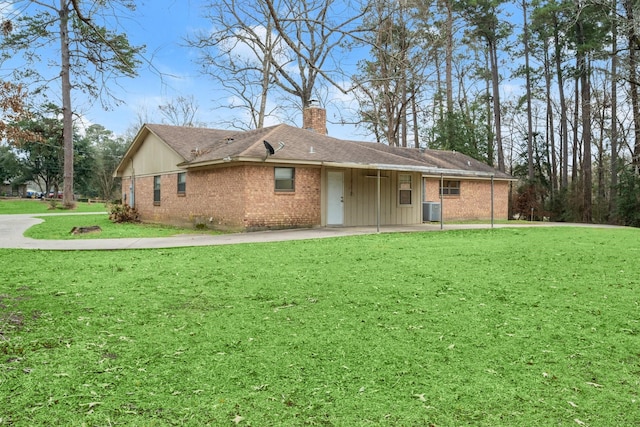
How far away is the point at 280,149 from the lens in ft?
52.7

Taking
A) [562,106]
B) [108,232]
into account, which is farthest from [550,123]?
[108,232]

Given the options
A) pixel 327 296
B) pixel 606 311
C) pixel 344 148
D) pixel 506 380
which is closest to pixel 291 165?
pixel 344 148

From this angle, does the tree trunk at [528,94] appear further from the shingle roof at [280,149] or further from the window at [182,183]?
the window at [182,183]

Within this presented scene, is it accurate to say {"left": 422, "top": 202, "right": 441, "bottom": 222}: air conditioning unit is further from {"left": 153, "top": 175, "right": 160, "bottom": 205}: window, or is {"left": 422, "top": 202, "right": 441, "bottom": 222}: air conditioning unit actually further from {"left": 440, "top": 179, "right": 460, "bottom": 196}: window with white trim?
{"left": 153, "top": 175, "right": 160, "bottom": 205}: window

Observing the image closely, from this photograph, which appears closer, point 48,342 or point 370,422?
point 370,422

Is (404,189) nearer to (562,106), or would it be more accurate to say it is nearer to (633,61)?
(633,61)

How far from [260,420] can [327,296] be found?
309cm

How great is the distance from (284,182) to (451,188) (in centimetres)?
1036

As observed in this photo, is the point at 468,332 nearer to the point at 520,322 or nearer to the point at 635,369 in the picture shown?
the point at 520,322

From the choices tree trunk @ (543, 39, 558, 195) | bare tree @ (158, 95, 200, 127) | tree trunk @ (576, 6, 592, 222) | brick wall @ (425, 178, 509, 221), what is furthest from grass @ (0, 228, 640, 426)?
bare tree @ (158, 95, 200, 127)

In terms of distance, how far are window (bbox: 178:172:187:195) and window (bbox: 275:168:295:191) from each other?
5.01 m

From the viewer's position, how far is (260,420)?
275 cm

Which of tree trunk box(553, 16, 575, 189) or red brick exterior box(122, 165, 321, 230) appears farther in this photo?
tree trunk box(553, 16, 575, 189)

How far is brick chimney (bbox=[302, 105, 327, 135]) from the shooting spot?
853 inches
